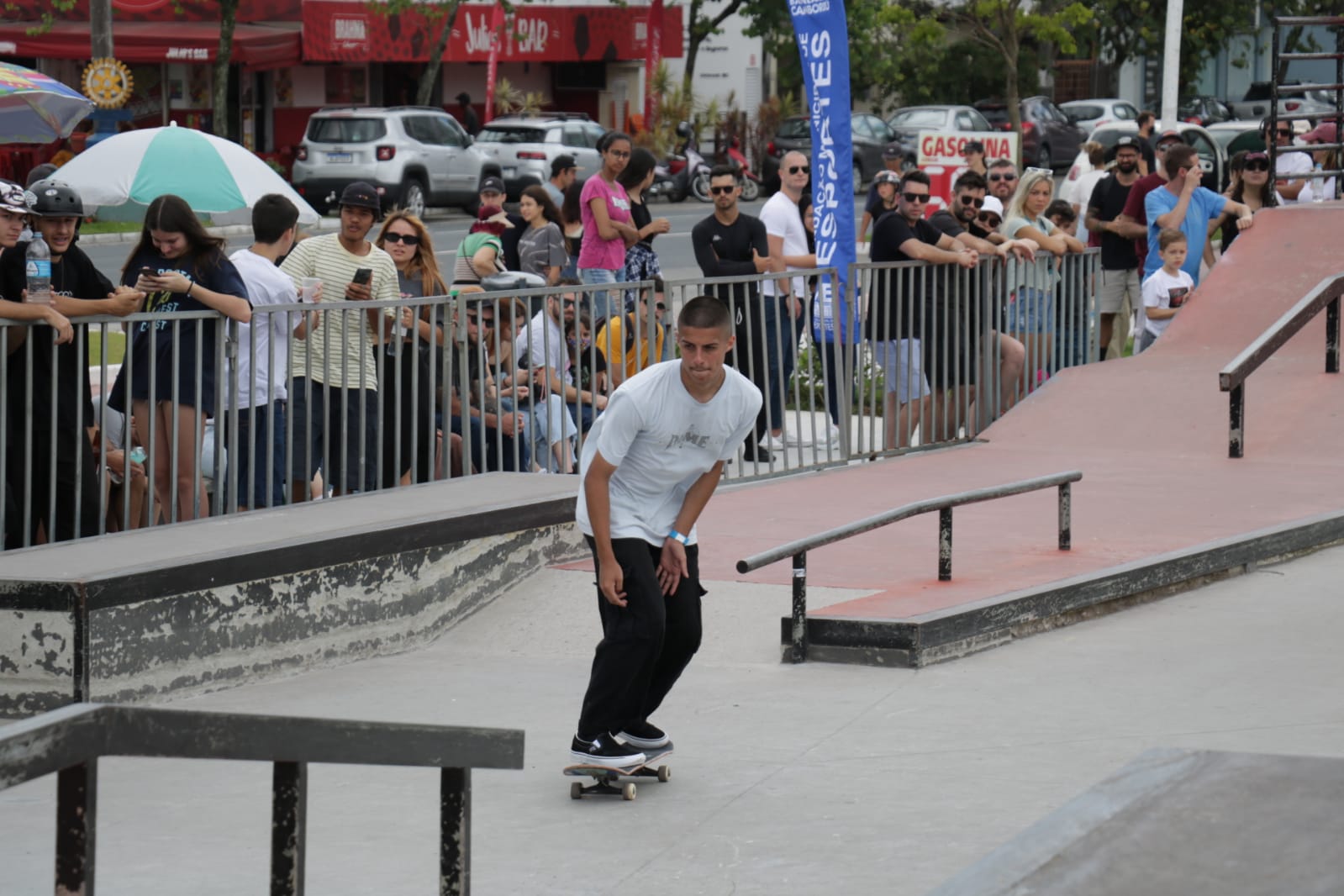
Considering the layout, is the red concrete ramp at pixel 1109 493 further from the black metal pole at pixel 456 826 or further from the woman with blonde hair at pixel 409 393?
the black metal pole at pixel 456 826

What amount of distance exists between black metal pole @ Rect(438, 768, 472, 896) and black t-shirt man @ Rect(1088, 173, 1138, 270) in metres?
11.8

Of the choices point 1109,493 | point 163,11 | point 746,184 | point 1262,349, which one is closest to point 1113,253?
point 1262,349

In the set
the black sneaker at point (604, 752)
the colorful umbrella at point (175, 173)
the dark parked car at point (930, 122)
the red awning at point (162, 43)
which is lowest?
the black sneaker at point (604, 752)

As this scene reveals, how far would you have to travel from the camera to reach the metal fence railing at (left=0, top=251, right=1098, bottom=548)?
7730mm

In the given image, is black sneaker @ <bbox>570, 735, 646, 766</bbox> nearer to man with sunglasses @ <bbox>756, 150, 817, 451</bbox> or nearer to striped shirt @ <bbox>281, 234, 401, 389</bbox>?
striped shirt @ <bbox>281, 234, 401, 389</bbox>

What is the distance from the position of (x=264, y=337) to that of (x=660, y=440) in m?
3.11

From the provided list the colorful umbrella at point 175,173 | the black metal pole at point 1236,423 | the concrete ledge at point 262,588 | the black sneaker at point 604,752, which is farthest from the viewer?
the colorful umbrella at point 175,173

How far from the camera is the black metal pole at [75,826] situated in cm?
308

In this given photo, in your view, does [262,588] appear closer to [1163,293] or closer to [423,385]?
[423,385]

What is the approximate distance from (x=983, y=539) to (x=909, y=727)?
2911 millimetres

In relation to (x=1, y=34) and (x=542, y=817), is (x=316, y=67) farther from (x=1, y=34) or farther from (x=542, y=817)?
(x=542, y=817)

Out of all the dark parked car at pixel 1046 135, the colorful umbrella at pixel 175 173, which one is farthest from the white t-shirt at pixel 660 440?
the dark parked car at pixel 1046 135

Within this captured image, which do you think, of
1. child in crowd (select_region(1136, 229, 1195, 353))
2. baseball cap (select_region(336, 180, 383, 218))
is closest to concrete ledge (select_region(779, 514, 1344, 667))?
baseball cap (select_region(336, 180, 383, 218))

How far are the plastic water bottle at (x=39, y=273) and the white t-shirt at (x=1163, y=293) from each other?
30.4 ft
